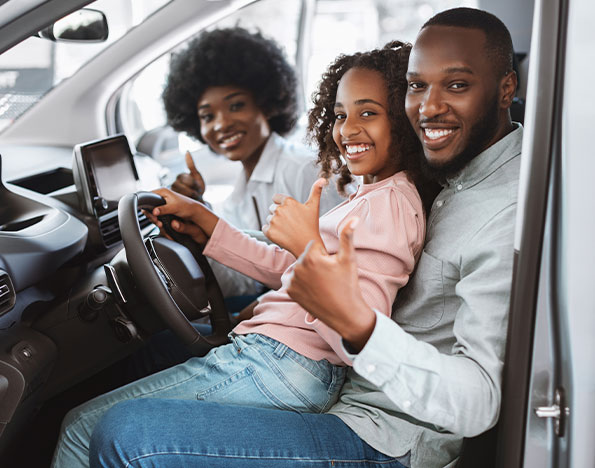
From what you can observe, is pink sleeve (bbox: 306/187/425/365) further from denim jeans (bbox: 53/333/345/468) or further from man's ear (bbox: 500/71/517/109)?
Answer: man's ear (bbox: 500/71/517/109)

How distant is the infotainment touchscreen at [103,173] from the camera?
5.34ft

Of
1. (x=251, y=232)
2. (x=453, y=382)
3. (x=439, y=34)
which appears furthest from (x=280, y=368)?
(x=251, y=232)

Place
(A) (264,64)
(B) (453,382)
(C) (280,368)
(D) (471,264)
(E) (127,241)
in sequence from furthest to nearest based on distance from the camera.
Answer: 1. (A) (264,64)
2. (E) (127,241)
3. (C) (280,368)
4. (D) (471,264)
5. (B) (453,382)

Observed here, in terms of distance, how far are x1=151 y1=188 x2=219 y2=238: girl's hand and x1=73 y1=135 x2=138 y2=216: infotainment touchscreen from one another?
0.20m

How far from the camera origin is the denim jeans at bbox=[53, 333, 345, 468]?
3.83 ft

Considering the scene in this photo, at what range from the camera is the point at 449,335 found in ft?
3.58

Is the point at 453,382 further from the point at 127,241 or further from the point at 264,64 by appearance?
the point at 264,64

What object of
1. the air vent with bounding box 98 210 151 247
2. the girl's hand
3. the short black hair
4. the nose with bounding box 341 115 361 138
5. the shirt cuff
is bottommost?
the shirt cuff

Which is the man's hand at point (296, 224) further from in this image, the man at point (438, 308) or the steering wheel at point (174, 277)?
the steering wheel at point (174, 277)

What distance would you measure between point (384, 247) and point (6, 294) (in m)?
0.70

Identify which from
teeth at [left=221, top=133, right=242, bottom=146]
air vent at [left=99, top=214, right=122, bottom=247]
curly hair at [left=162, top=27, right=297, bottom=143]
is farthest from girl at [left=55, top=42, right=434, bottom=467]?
curly hair at [left=162, top=27, right=297, bottom=143]

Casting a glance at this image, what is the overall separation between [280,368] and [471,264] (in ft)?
1.30

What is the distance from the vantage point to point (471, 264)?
101 cm

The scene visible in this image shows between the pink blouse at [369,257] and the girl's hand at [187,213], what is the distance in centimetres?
27
